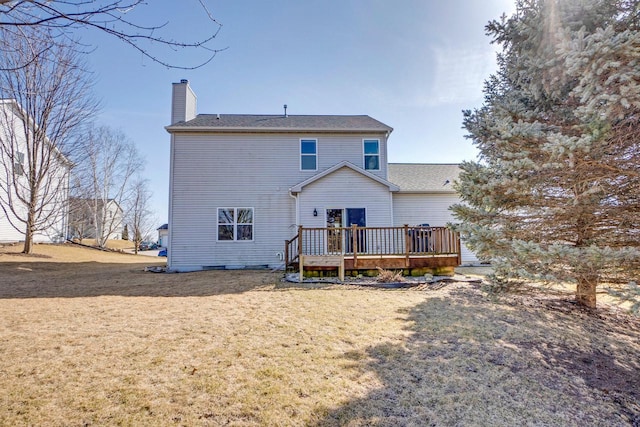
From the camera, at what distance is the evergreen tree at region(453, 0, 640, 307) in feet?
10.7

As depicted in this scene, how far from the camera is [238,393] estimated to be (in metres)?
2.77

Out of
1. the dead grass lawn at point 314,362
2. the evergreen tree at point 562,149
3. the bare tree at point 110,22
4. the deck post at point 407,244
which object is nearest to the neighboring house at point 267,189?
the deck post at point 407,244

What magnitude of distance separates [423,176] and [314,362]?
11.9 meters

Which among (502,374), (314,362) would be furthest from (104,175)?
(502,374)

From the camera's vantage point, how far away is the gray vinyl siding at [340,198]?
11008 millimetres

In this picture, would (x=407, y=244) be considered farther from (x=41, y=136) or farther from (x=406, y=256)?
(x=41, y=136)

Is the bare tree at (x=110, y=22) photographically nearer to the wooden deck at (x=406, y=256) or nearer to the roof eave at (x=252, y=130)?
the wooden deck at (x=406, y=256)

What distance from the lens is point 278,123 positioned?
1263cm

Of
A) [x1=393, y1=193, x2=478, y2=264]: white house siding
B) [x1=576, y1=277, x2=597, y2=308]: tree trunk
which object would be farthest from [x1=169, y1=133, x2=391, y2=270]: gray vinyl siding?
[x1=576, y1=277, x2=597, y2=308]: tree trunk

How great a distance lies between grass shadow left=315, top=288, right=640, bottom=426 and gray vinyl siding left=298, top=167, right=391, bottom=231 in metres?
6.00

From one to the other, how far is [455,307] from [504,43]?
4.60 meters

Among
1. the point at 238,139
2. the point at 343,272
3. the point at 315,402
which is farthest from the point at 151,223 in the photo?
the point at 315,402

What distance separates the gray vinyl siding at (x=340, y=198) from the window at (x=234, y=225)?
7.34ft

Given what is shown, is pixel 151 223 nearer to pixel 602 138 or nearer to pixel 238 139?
pixel 238 139
